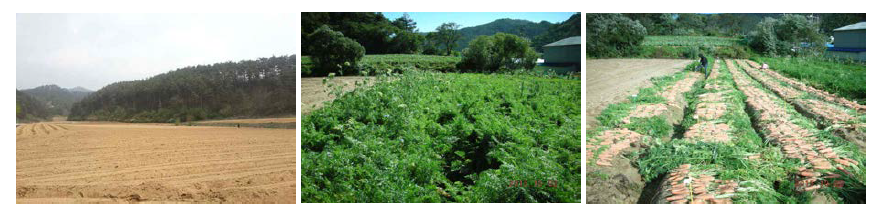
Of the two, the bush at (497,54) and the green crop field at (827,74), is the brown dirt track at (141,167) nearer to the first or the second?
the bush at (497,54)

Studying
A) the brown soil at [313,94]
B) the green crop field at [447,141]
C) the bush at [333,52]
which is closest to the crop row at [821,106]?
the green crop field at [447,141]

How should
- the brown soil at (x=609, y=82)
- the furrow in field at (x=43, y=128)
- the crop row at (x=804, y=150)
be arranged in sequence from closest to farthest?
the crop row at (x=804, y=150) < the brown soil at (x=609, y=82) < the furrow in field at (x=43, y=128)

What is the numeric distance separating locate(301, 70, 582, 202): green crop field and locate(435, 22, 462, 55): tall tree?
0.38 m

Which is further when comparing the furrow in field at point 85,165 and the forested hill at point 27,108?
the forested hill at point 27,108

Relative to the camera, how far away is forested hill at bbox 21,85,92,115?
4719 millimetres

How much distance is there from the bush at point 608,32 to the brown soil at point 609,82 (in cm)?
9

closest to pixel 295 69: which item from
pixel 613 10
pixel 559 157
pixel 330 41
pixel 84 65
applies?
pixel 330 41

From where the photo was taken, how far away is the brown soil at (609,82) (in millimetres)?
4473

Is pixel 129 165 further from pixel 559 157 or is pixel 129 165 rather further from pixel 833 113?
pixel 833 113

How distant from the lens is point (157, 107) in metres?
5.11

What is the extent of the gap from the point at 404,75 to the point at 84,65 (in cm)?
299

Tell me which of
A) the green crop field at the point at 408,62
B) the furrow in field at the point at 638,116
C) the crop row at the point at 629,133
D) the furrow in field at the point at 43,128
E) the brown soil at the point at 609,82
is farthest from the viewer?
the green crop field at the point at 408,62

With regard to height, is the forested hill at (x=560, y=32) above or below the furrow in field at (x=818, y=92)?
above

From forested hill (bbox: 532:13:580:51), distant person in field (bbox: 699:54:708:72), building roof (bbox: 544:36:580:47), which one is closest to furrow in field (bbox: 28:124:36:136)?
forested hill (bbox: 532:13:580:51)
